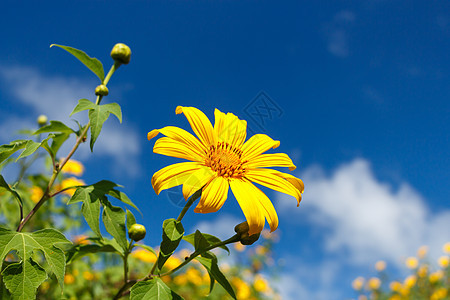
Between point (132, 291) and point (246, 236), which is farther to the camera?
point (246, 236)

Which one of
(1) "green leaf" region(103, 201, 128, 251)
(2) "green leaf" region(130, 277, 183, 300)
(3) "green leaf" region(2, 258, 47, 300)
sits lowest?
(3) "green leaf" region(2, 258, 47, 300)

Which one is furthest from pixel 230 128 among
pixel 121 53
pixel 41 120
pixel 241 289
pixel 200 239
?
pixel 241 289

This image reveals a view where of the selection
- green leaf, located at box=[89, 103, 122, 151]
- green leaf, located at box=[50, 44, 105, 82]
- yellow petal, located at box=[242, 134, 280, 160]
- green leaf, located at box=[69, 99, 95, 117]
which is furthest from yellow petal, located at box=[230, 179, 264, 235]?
green leaf, located at box=[50, 44, 105, 82]

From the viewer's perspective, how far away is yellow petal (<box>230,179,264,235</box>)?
1423 millimetres

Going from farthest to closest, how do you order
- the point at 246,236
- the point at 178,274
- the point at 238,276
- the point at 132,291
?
the point at 238,276
the point at 178,274
the point at 246,236
the point at 132,291

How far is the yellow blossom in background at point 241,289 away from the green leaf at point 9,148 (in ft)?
17.6

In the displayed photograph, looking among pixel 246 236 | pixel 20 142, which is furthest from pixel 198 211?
pixel 20 142

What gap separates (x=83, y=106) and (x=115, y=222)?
54 cm

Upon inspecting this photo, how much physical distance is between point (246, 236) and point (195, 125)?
573 millimetres

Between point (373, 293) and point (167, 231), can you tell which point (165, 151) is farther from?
point (373, 293)

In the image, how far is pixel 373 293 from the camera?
36.6 ft

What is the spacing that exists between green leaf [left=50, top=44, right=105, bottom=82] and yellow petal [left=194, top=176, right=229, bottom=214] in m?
0.87

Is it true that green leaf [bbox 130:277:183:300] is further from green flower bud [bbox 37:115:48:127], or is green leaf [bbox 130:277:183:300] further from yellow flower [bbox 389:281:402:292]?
yellow flower [bbox 389:281:402:292]

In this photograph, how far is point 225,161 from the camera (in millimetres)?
1734
